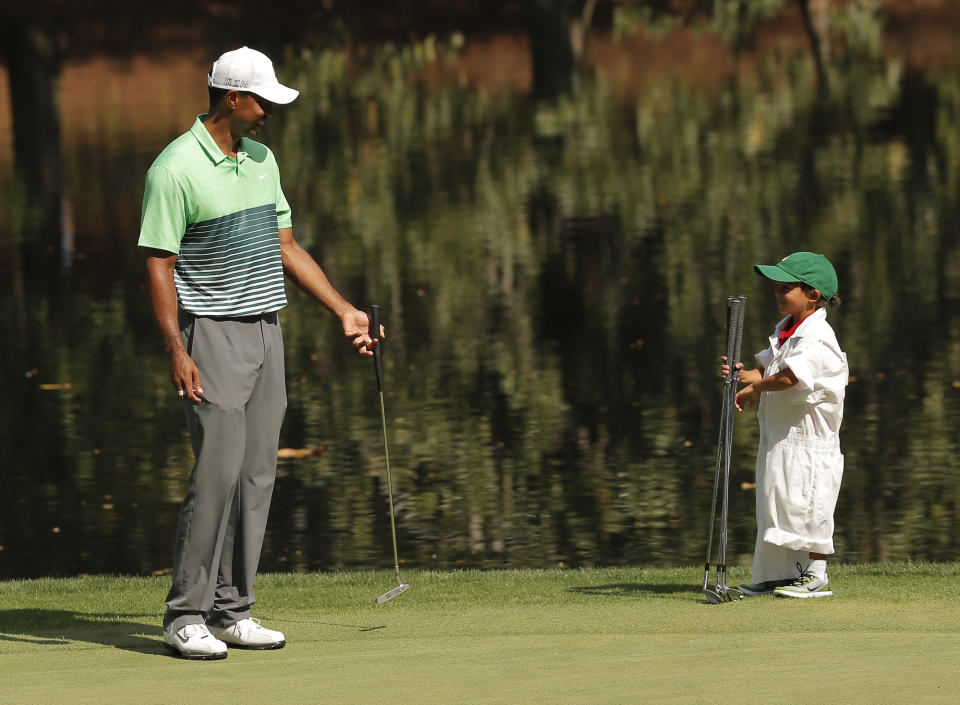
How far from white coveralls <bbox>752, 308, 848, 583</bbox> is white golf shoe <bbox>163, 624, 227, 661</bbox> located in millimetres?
2187

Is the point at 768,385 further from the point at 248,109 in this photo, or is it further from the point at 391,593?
the point at 248,109

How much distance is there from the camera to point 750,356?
15.2 m

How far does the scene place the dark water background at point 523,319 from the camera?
11070 millimetres

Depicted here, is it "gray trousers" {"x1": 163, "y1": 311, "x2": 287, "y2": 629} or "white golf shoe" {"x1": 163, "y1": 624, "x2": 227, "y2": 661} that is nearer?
"white golf shoe" {"x1": 163, "y1": 624, "x2": 227, "y2": 661}

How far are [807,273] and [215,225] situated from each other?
2.26 m

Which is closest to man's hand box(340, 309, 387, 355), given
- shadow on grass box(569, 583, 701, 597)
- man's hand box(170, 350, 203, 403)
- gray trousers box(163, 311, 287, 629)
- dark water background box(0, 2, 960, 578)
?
gray trousers box(163, 311, 287, 629)

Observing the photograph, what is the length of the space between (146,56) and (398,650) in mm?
50301

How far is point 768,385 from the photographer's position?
708 cm

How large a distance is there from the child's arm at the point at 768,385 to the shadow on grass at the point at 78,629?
234 centimetres

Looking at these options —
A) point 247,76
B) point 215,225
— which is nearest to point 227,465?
point 215,225

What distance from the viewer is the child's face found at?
7.15m

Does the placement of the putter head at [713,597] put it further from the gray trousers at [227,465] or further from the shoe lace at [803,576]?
the gray trousers at [227,465]

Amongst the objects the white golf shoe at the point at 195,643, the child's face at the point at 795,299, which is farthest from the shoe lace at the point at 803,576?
the white golf shoe at the point at 195,643

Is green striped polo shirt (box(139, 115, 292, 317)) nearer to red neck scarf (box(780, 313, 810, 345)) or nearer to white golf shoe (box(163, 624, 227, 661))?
white golf shoe (box(163, 624, 227, 661))
